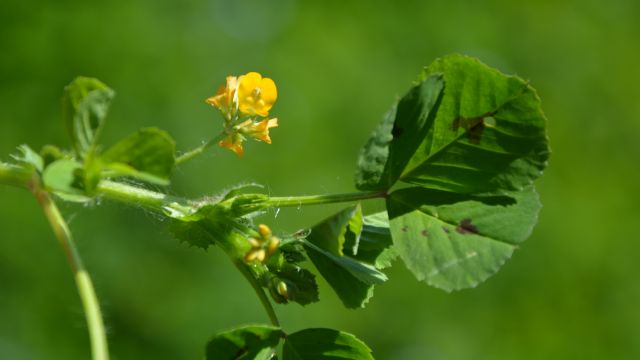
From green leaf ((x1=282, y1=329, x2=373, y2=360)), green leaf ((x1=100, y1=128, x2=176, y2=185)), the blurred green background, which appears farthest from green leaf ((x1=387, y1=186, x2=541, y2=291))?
the blurred green background

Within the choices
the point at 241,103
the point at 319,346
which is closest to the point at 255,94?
the point at 241,103

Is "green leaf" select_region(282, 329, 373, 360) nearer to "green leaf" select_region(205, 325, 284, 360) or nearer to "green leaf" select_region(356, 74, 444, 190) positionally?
"green leaf" select_region(205, 325, 284, 360)

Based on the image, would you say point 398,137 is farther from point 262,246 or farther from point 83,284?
point 83,284

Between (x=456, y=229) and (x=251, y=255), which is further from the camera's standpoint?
(x=456, y=229)

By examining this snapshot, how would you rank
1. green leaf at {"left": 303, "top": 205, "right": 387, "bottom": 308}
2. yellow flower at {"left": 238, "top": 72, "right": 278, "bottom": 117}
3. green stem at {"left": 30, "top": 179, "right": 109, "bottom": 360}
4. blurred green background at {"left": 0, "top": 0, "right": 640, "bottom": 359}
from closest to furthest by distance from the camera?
green stem at {"left": 30, "top": 179, "right": 109, "bottom": 360}, green leaf at {"left": 303, "top": 205, "right": 387, "bottom": 308}, yellow flower at {"left": 238, "top": 72, "right": 278, "bottom": 117}, blurred green background at {"left": 0, "top": 0, "right": 640, "bottom": 359}

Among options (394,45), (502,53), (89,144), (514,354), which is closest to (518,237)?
(89,144)

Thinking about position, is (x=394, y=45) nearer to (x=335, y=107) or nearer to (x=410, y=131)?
(x=335, y=107)

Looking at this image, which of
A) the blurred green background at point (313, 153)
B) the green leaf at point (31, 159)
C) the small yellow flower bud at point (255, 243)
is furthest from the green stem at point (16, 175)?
the blurred green background at point (313, 153)
